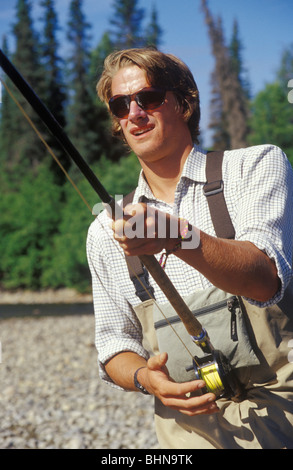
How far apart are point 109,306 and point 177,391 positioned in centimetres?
62

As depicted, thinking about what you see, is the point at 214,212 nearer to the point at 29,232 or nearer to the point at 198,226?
the point at 198,226

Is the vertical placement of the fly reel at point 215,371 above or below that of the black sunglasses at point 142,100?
below

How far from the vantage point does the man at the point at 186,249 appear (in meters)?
1.52

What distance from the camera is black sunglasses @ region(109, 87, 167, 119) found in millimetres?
2088

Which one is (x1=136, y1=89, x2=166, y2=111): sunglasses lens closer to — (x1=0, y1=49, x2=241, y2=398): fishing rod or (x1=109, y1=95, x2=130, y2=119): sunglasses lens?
(x1=109, y1=95, x2=130, y2=119): sunglasses lens

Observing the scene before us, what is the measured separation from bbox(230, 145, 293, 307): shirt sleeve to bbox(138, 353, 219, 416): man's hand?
1.06ft

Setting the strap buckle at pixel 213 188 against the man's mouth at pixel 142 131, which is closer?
the strap buckle at pixel 213 188

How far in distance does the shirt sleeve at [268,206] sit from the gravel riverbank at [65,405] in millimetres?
4444

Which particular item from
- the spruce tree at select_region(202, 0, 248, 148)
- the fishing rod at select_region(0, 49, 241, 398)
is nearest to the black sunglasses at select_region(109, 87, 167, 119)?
the fishing rod at select_region(0, 49, 241, 398)

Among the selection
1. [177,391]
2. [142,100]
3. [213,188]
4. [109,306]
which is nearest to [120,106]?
[142,100]

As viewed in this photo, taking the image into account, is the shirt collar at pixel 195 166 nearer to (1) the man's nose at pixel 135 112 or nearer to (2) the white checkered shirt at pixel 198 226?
(2) the white checkered shirt at pixel 198 226

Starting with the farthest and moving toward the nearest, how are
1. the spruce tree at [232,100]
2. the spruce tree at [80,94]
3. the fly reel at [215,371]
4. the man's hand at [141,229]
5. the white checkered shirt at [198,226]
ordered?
the spruce tree at [80,94]
the spruce tree at [232,100]
the fly reel at [215,371]
the white checkered shirt at [198,226]
the man's hand at [141,229]

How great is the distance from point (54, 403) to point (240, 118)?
27.6 meters

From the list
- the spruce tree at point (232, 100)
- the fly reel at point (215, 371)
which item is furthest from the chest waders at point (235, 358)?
the spruce tree at point (232, 100)
